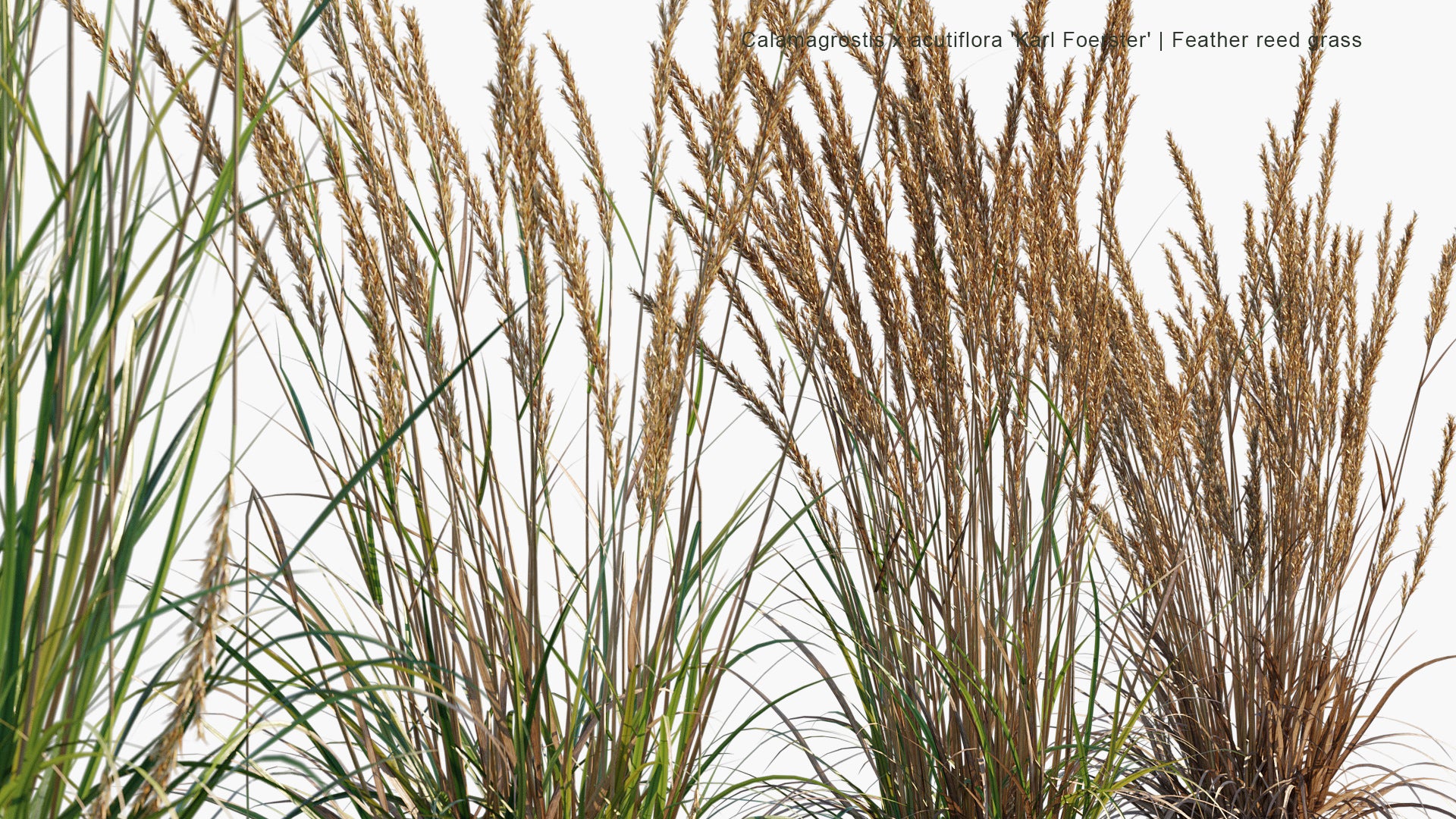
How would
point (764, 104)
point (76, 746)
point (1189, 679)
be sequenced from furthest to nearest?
point (1189, 679), point (764, 104), point (76, 746)

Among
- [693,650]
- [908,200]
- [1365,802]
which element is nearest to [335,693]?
[693,650]

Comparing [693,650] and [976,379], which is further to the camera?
[976,379]

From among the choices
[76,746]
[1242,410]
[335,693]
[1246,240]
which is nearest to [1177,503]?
[1242,410]

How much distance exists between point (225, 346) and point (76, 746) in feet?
1.10

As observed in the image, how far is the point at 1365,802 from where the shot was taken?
2238 mm

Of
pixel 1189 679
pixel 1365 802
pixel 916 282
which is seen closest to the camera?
pixel 916 282

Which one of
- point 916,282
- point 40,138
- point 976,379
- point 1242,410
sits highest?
point 1242,410

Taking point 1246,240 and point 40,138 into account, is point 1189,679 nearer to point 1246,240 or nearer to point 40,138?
point 1246,240

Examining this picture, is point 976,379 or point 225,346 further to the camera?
point 976,379

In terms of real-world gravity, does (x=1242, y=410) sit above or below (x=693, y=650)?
above

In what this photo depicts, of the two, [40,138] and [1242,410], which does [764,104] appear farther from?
[1242,410]

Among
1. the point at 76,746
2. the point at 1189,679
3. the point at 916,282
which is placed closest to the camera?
the point at 76,746

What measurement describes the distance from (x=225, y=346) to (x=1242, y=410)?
2.21 meters

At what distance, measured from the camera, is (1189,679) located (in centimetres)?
205
